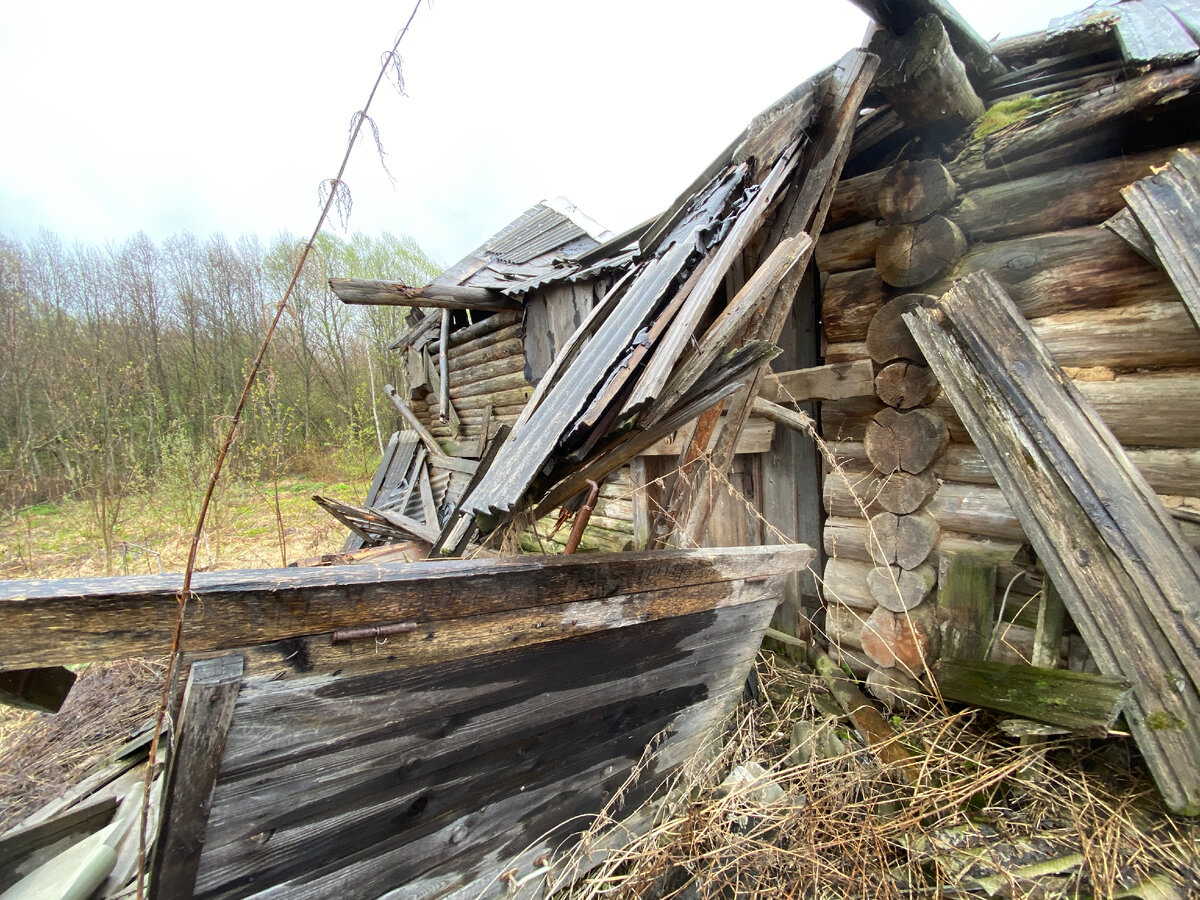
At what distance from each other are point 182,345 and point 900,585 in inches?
653

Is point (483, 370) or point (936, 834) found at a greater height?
point (483, 370)

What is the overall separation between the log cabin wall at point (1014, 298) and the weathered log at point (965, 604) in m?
0.06

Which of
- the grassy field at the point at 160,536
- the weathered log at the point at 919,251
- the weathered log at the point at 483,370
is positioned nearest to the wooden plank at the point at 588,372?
the weathered log at the point at 919,251

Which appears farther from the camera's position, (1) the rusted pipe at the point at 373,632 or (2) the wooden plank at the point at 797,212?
(2) the wooden plank at the point at 797,212

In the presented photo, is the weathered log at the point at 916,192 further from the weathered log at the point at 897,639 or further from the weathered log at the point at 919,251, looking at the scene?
the weathered log at the point at 897,639

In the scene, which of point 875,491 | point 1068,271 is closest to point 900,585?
point 875,491

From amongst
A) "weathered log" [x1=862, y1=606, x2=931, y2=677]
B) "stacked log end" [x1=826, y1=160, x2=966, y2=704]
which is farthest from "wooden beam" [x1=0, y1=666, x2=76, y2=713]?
"weathered log" [x1=862, y1=606, x2=931, y2=677]

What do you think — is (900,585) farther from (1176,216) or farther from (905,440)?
(1176,216)

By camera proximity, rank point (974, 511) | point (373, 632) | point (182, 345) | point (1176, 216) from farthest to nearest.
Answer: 1. point (182, 345)
2. point (974, 511)
3. point (1176, 216)
4. point (373, 632)

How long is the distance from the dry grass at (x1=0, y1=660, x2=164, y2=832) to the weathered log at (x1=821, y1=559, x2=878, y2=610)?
418 cm

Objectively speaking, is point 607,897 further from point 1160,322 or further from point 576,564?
point 1160,322

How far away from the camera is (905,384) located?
106 inches

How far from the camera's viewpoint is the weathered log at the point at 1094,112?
Answer: 6.33ft

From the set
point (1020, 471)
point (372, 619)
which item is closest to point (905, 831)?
point (1020, 471)
